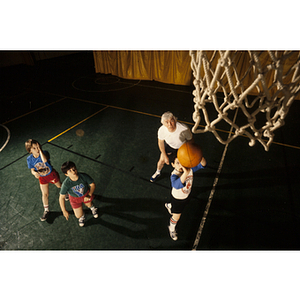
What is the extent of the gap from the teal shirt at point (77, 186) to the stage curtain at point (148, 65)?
9.13 meters

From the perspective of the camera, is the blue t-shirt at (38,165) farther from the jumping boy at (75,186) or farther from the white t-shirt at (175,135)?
the white t-shirt at (175,135)

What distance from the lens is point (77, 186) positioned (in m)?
3.23

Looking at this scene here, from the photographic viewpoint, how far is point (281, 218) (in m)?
3.85

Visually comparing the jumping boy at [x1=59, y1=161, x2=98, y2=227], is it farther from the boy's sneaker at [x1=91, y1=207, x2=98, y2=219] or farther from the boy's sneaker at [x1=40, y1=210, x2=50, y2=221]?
the boy's sneaker at [x1=40, y1=210, x2=50, y2=221]

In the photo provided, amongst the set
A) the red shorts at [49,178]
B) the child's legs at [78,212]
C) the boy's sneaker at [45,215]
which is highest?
the red shorts at [49,178]

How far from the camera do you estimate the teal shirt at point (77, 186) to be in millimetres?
3164

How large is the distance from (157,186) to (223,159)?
7.04 feet

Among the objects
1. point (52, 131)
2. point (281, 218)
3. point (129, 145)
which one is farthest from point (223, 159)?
point (52, 131)

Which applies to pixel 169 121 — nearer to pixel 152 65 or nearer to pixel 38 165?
pixel 38 165

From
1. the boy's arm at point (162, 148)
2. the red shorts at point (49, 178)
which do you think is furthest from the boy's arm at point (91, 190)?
the boy's arm at point (162, 148)

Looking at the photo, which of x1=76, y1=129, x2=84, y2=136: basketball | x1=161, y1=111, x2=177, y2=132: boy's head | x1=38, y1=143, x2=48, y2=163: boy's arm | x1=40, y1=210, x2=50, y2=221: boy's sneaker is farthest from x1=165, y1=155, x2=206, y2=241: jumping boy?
x1=76, y1=129, x2=84, y2=136: basketball

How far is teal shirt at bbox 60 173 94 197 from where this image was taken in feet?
10.4

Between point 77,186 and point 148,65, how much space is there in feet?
34.0

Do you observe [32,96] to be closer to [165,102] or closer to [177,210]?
[165,102]
